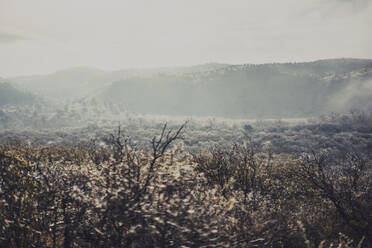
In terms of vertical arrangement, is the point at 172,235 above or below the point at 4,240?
above

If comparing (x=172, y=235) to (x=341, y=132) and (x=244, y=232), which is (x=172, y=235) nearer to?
(x=244, y=232)

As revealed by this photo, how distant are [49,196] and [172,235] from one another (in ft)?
12.1

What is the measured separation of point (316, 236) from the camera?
1122 centimetres

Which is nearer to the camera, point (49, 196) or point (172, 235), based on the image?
point (172, 235)

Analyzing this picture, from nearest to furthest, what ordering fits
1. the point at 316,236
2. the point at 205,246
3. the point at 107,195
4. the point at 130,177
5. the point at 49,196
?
1. the point at 205,246
2. the point at 107,195
3. the point at 130,177
4. the point at 49,196
5. the point at 316,236

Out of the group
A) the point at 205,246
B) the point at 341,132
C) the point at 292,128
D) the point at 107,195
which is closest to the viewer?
the point at 205,246

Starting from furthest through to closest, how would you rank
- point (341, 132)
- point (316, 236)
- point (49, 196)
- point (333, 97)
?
point (333, 97), point (341, 132), point (316, 236), point (49, 196)

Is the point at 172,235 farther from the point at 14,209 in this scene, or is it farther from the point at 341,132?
the point at 341,132

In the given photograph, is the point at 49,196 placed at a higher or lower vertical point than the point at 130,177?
lower

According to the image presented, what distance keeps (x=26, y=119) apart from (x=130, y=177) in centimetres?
21387

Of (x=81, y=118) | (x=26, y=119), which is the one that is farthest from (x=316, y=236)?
(x=26, y=119)

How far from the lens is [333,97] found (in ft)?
622

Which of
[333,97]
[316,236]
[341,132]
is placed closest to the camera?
[316,236]

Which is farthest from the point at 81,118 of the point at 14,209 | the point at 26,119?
the point at 14,209
